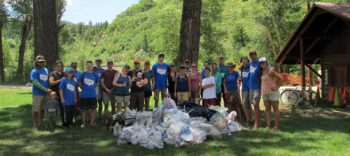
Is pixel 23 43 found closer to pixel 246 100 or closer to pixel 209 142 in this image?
pixel 246 100

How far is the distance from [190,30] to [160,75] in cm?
199

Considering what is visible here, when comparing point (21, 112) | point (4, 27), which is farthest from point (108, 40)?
point (21, 112)

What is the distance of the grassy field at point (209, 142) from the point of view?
782 cm

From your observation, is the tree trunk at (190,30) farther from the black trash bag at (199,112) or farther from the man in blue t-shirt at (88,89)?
the man in blue t-shirt at (88,89)

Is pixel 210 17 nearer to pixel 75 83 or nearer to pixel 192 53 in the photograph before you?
pixel 192 53

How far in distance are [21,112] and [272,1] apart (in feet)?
115

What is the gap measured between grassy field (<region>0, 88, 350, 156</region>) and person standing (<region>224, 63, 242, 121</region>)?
1.35m

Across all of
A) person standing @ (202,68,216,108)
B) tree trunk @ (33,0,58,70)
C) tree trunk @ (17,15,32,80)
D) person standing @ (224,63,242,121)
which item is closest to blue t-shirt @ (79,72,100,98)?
person standing @ (202,68,216,108)

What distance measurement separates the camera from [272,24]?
4556 cm

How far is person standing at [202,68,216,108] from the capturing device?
1095cm

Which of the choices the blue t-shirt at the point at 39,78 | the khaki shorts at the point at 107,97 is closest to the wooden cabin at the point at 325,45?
the khaki shorts at the point at 107,97

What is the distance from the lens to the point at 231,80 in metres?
11.1

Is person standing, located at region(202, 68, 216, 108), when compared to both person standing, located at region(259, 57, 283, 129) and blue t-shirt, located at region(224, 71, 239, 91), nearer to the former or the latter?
blue t-shirt, located at region(224, 71, 239, 91)

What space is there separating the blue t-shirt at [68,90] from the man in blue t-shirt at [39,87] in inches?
14.3
